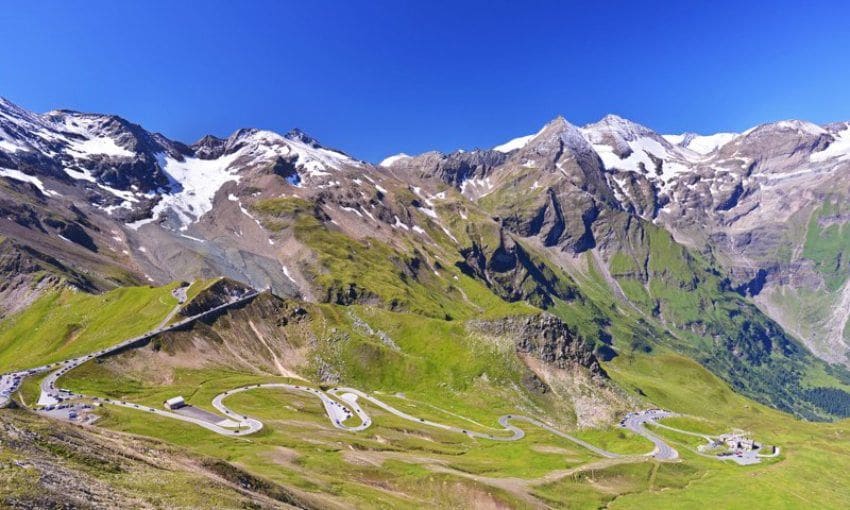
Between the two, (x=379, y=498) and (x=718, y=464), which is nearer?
(x=379, y=498)

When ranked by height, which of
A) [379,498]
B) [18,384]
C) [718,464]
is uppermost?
[18,384]

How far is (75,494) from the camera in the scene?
43281 mm

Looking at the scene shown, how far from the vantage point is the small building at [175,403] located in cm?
14650

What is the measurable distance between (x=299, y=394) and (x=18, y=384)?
81.2m

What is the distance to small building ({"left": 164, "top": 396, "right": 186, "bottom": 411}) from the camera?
146m

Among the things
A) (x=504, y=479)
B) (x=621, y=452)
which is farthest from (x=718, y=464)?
(x=504, y=479)

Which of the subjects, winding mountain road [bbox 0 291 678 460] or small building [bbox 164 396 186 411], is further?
small building [bbox 164 396 186 411]

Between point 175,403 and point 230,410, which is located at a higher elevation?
point 175,403

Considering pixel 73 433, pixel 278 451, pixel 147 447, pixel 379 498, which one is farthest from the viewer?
pixel 278 451

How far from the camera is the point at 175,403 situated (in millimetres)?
148125

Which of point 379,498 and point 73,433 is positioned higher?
point 73,433

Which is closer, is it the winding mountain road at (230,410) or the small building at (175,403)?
the winding mountain road at (230,410)

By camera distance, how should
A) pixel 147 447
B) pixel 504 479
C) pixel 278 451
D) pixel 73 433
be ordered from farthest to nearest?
pixel 504 479, pixel 278 451, pixel 147 447, pixel 73 433

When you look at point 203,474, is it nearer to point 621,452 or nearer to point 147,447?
point 147,447
